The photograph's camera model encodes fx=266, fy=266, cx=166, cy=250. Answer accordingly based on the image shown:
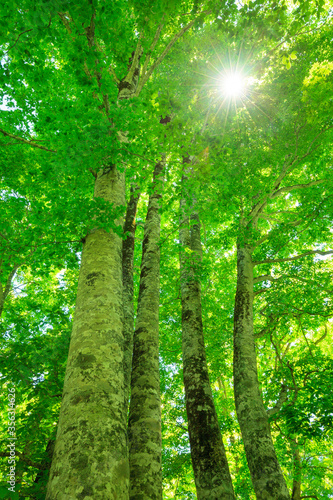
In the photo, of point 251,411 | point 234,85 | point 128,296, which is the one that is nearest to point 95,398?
point 128,296

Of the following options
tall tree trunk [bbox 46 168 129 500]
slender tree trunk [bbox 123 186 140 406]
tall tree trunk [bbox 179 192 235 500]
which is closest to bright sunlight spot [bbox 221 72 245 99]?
slender tree trunk [bbox 123 186 140 406]

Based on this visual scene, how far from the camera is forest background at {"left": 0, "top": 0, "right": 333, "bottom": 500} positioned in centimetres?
412

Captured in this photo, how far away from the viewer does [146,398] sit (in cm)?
441

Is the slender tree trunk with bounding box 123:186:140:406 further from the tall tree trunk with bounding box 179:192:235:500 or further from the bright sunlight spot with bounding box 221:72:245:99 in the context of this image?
the bright sunlight spot with bounding box 221:72:245:99

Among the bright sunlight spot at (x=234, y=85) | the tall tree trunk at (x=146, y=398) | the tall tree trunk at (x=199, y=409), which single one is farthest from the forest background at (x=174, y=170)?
the tall tree trunk at (x=146, y=398)

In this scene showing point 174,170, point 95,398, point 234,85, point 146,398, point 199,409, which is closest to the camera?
point 95,398

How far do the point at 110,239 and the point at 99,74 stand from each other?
2.76 metres

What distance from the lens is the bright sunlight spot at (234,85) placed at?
12234 mm

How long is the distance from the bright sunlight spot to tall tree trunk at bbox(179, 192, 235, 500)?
8.90 m

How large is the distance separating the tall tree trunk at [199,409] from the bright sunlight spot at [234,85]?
29.2 feet

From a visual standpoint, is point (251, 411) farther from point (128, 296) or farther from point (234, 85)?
point (234, 85)

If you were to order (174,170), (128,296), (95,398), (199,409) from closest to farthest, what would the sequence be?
(95,398) → (199,409) → (128,296) → (174,170)

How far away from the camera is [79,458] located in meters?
1.84

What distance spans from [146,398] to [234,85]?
13.4 meters
